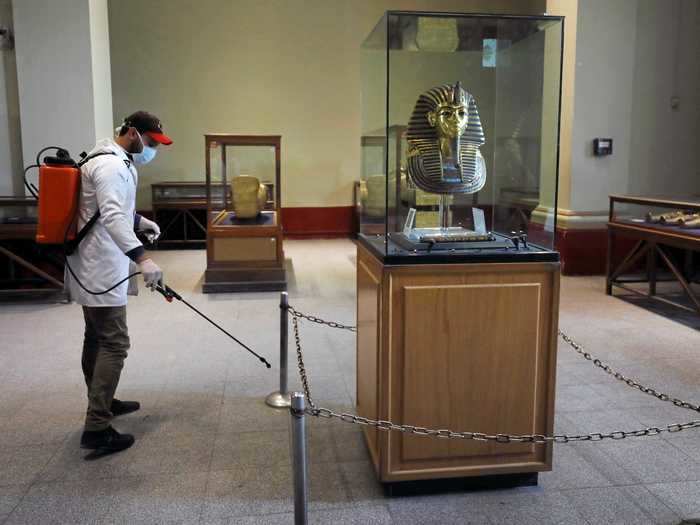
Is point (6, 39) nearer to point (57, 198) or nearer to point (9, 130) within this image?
point (9, 130)

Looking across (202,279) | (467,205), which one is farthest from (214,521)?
(202,279)

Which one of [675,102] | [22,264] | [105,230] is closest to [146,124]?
[105,230]

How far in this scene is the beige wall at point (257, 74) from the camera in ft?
36.0

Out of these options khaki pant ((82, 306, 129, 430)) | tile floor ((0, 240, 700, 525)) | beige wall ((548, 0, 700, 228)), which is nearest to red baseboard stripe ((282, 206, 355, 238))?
beige wall ((548, 0, 700, 228))

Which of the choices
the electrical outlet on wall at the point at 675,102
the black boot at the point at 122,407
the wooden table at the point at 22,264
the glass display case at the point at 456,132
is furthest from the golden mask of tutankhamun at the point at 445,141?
the electrical outlet on wall at the point at 675,102

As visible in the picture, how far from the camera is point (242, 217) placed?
7.38 metres

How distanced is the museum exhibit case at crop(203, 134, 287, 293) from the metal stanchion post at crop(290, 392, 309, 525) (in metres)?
5.06

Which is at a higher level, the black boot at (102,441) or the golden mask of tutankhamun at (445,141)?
the golden mask of tutankhamun at (445,141)

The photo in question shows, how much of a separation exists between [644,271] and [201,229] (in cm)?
658

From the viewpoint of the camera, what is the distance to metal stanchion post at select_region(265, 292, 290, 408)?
12.1 feet

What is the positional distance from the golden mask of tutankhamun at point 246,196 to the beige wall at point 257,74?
4.20 m

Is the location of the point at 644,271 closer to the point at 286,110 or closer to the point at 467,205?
the point at 467,205

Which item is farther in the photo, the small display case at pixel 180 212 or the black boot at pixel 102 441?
the small display case at pixel 180 212

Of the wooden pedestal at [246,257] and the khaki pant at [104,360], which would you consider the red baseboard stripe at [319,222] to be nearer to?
the wooden pedestal at [246,257]
